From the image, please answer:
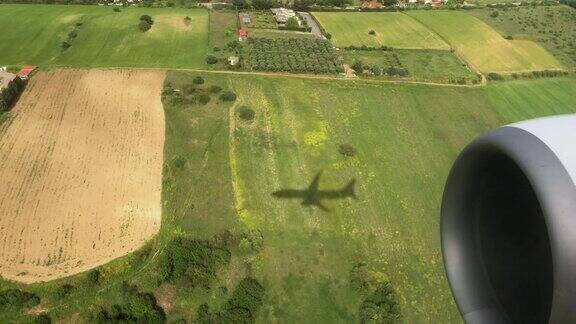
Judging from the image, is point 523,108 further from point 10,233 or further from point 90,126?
point 10,233

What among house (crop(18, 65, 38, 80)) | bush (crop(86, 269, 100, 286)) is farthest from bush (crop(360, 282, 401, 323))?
house (crop(18, 65, 38, 80))

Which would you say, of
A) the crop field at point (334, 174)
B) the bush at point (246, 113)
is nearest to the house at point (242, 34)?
the crop field at point (334, 174)

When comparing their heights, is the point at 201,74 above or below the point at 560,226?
below

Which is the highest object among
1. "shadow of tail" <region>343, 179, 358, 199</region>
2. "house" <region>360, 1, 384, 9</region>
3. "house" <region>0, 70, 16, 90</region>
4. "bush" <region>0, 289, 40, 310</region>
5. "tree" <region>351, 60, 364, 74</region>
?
"house" <region>360, 1, 384, 9</region>

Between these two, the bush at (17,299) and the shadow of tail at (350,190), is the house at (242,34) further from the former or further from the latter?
the bush at (17,299)

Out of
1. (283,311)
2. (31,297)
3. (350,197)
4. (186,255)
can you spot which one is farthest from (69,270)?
(350,197)

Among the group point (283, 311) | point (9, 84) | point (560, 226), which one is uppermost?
point (560, 226)

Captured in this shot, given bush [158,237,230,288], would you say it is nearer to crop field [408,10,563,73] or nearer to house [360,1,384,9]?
crop field [408,10,563,73]
